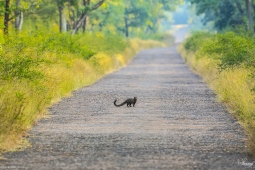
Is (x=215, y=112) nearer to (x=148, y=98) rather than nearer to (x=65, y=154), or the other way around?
(x=148, y=98)

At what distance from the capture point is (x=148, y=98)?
2106 cm

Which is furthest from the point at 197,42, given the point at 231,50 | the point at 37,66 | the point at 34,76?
the point at 34,76

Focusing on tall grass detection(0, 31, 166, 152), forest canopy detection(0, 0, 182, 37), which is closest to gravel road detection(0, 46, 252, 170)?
tall grass detection(0, 31, 166, 152)

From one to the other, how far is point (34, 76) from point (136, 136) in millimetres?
5521

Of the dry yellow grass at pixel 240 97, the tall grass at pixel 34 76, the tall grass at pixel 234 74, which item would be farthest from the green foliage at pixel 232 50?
the tall grass at pixel 34 76

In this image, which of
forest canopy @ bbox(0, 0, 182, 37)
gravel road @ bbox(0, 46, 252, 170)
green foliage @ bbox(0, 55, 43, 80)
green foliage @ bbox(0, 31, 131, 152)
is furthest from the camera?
forest canopy @ bbox(0, 0, 182, 37)

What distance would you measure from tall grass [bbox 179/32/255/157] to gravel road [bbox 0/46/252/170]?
0.30 metres

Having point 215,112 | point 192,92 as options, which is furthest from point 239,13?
point 215,112

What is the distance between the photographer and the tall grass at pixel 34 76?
1253cm

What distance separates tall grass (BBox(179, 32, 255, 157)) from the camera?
47.9 feet

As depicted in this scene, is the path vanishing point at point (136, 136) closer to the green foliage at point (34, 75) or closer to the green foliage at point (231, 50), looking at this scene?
the green foliage at point (34, 75)

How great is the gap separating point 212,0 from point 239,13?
597 cm

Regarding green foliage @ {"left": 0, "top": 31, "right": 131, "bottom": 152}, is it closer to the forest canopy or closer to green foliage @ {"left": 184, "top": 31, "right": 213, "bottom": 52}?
the forest canopy

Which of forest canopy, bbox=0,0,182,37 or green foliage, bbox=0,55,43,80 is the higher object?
green foliage, bbox=0,55,43,80
